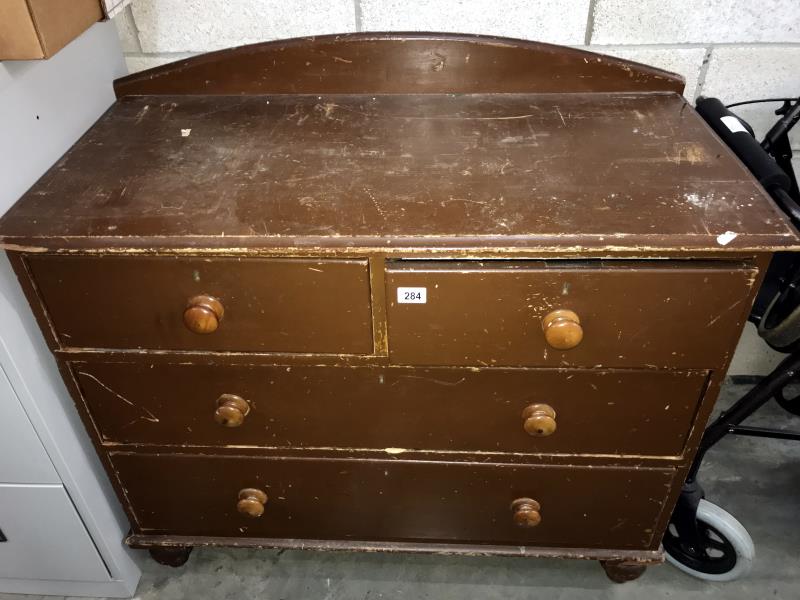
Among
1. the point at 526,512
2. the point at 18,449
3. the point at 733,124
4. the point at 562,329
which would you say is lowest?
the point at 526,512

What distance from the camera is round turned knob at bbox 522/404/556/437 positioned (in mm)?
1060

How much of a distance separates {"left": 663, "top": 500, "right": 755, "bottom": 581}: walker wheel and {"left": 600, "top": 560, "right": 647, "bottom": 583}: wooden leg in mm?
126

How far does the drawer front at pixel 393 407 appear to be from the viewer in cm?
104

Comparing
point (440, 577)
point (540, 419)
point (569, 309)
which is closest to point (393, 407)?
point (540, 419)

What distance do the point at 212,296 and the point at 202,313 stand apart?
0.03m

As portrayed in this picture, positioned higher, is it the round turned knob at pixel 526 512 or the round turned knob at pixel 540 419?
the round turned knob at pixel 540 419

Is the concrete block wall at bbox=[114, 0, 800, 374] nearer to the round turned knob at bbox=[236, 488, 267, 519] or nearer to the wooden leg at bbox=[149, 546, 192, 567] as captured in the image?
the round turned knob at bbox=[236, 488, 267, 519]

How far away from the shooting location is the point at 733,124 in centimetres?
115

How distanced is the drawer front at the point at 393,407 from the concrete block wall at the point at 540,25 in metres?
0.69

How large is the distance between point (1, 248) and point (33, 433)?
1.23 feet

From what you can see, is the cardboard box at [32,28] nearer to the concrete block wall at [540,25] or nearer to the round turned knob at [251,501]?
the concrete block wall at [540,25]

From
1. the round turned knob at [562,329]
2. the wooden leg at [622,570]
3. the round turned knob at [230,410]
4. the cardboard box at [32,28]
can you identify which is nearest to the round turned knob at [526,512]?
the wooden leg at [622,570]

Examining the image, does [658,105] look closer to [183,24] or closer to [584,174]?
[584,174]

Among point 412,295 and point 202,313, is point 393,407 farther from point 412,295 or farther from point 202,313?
point 202,313
